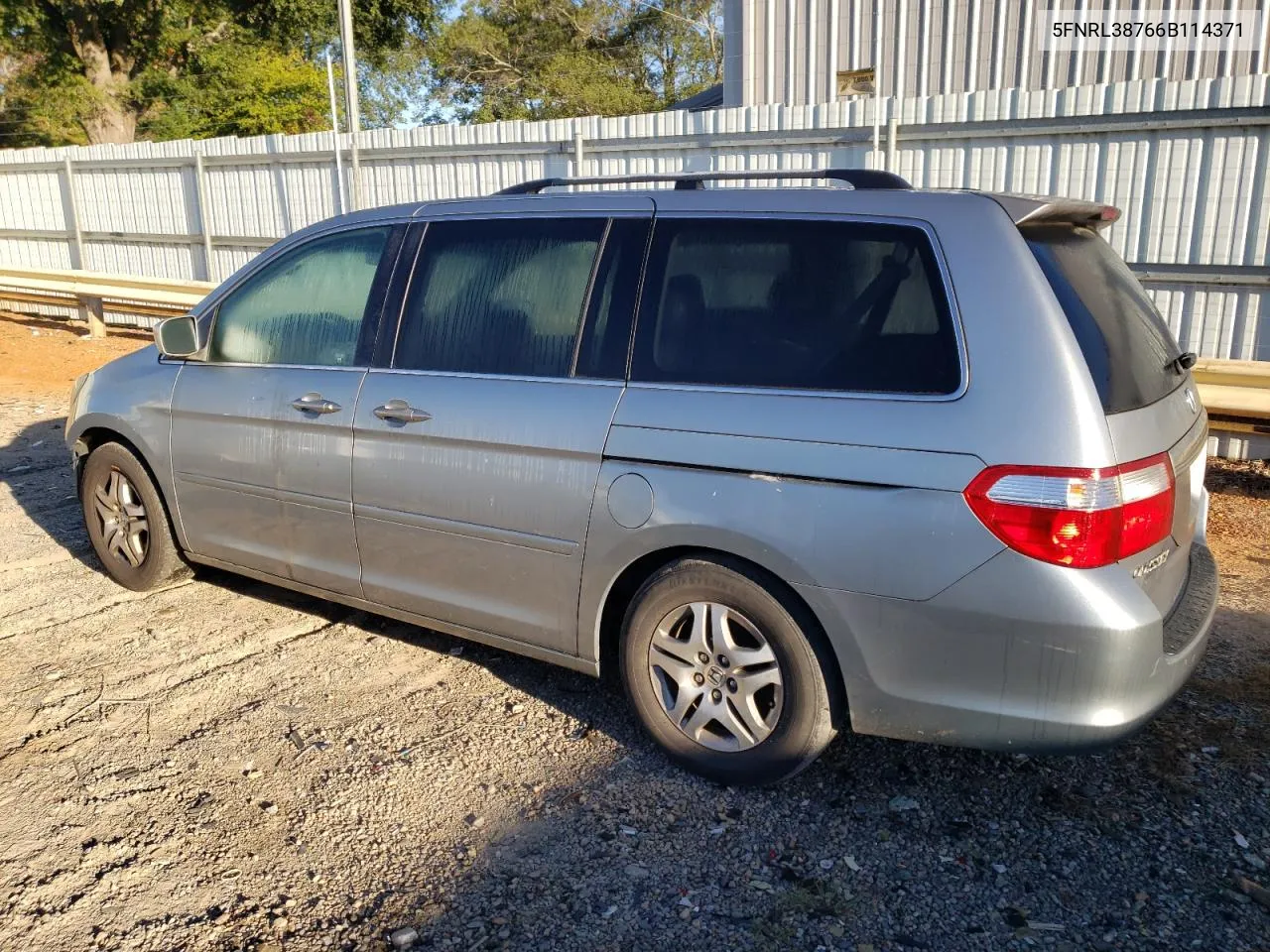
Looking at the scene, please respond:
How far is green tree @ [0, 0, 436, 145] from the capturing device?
2375 cm

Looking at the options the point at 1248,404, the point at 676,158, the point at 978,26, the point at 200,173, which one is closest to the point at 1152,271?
the point at 1248,404

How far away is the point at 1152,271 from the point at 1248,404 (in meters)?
1.86

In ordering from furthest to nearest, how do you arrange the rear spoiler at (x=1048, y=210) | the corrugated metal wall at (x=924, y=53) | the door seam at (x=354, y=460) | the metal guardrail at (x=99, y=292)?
1. the metal guardrail at (x=99, y=292)
2. the corrugated metal wall at (x=924, y=53)
3. the door seam at (x=354, y=460)
4. the rear spoiler at (x=1048, y=210)

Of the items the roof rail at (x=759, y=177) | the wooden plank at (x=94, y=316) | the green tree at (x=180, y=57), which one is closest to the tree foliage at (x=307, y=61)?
the green tree at (x=180, y=57)

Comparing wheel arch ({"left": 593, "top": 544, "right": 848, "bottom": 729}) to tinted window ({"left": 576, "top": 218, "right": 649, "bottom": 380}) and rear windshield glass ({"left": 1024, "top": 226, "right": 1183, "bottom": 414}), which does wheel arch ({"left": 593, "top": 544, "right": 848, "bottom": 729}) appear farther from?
rear windshield glass ({"left": 1024, "top": 226, "right": 1183, "bottom": 414})

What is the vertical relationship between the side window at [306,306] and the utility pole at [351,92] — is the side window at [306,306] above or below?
below

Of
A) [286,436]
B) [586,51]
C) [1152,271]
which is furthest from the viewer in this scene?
[586,51]

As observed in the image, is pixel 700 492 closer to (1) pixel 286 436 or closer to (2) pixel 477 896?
(2) pixel 477 896

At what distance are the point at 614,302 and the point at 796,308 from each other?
66 centimetres

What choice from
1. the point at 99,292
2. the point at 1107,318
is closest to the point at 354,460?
the point at 1107,318

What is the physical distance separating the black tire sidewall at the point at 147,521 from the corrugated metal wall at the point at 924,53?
10385mm

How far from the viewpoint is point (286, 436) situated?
14.0 feet

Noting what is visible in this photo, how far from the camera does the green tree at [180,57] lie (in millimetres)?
23750

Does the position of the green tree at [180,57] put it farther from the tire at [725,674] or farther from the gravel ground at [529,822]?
the tire at [725,674]
